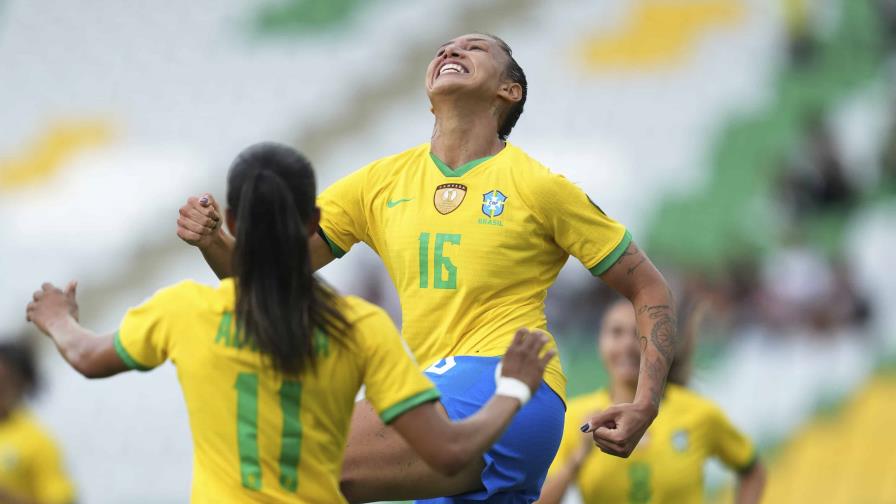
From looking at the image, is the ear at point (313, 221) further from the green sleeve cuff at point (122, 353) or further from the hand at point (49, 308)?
the hand at point (49, 308)

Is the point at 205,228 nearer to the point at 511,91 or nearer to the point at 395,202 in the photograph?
the point at 395,202

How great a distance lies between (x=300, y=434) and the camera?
3510mm

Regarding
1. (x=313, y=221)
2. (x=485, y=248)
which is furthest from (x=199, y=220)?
(x=485, y=248)

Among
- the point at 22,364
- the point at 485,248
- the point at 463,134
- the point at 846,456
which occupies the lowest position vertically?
the point at 846,456

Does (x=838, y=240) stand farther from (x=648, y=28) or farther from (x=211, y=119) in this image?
(x=211, y=119)

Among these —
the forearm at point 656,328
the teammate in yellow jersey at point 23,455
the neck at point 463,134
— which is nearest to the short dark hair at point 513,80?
the neck at point 463,134

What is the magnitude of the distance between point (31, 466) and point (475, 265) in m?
4.62

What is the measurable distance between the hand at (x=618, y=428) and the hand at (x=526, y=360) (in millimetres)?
698

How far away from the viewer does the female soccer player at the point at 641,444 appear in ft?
21.8

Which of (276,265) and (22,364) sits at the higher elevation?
(276,265)

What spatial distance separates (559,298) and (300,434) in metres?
10.4

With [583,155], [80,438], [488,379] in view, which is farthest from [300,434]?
[583,155]

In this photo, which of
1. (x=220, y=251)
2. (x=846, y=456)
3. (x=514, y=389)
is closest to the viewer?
(x=514, y=389)

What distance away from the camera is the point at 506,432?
14.9ft
